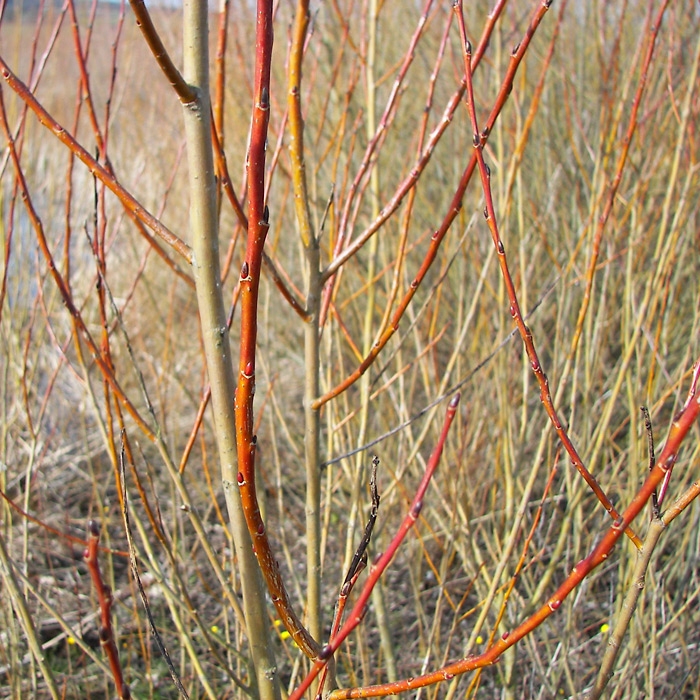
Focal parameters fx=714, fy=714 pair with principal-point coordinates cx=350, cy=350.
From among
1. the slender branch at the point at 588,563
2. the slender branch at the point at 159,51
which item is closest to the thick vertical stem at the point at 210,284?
the slender branch at the point at 159,51

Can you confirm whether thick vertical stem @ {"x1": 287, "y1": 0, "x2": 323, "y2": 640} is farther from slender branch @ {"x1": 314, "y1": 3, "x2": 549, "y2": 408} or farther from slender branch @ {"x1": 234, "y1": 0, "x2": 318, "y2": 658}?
slender branch @ {"x1": 234, "y1": 0, "x2": 318, "y2": 658}

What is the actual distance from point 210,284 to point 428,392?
121cm

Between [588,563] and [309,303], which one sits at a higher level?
[309,303]

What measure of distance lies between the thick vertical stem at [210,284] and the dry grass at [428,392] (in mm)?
217

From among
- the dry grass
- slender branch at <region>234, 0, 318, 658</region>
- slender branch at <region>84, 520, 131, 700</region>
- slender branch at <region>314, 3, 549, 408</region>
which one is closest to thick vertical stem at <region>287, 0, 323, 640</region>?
slender branch at <region>314, 3, 549, 408</region>

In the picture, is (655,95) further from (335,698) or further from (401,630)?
(335,698)

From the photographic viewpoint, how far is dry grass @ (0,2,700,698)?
1641 mm

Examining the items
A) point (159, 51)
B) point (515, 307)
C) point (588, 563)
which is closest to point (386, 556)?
point (588, 563)

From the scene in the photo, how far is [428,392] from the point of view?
1979mm

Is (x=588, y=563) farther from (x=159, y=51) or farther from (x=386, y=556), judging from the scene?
(x=159, y=51)

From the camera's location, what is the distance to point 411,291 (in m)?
0.93

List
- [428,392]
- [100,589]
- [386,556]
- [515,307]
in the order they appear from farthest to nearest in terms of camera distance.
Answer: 1. [428,392]
2. [515,307]
3. [386,556]
4. [100,589]

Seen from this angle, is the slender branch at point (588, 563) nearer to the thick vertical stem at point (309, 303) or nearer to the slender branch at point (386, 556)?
the slender branch at point (386, 556)

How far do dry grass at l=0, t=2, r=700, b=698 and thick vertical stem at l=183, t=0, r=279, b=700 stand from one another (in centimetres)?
22
